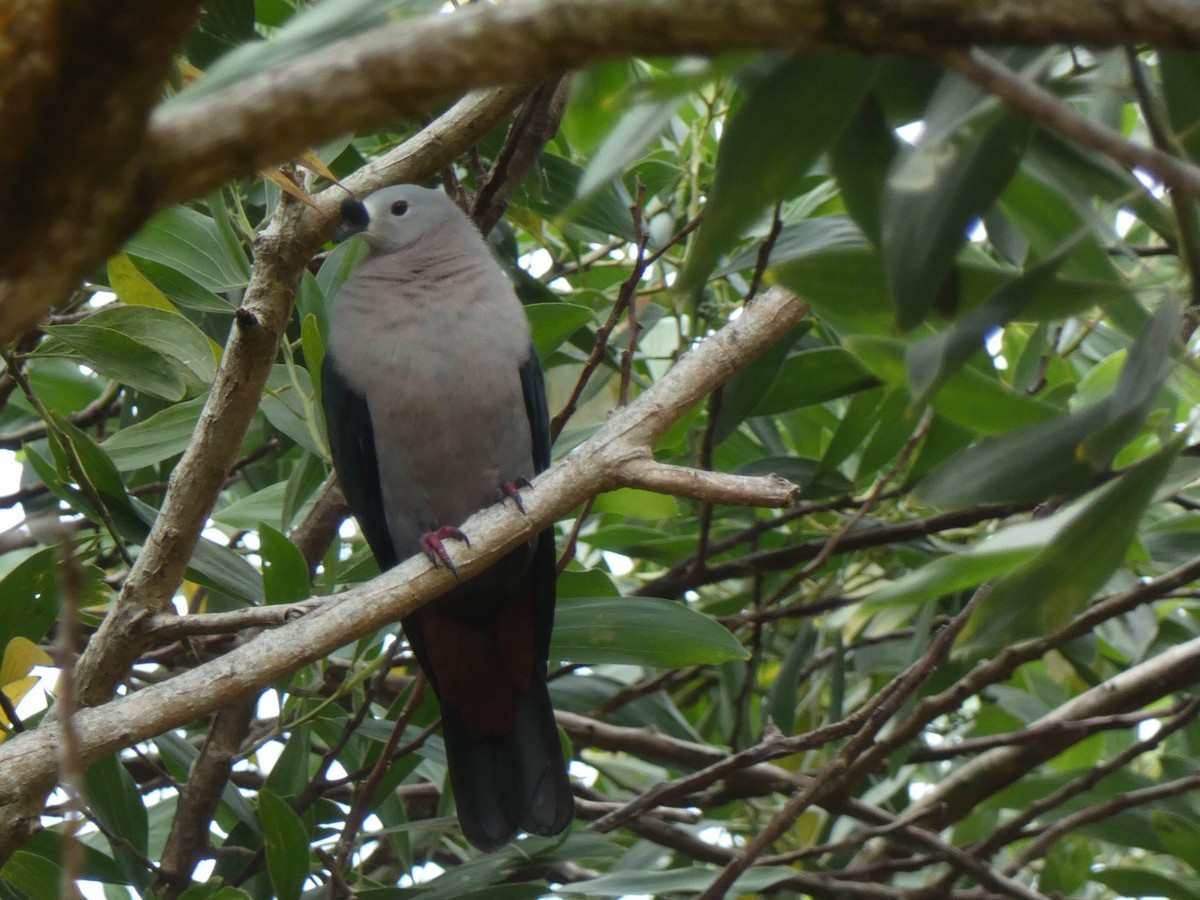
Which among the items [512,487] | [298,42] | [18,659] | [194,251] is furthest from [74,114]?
[512,487]

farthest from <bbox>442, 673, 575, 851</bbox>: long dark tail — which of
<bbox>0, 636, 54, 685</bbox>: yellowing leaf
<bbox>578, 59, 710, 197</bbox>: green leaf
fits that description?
<bbox>578, 59, 710, 197</bbox>: green leaf

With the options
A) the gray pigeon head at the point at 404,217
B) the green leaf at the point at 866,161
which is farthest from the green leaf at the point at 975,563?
the gray pigeon head at the point at 404,217

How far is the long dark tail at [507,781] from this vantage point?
8.56ft

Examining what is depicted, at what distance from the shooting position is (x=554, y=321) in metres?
2.57

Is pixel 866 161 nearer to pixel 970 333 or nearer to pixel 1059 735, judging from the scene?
pixel 970 333

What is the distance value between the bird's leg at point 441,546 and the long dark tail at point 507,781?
1.59ft

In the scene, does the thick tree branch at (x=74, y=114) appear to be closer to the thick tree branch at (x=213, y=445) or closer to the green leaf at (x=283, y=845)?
the thick tree branch at (x=213, y=445)

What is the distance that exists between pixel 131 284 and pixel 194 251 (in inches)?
5.5

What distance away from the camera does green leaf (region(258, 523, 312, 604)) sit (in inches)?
85.0

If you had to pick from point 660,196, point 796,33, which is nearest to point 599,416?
point 660,196

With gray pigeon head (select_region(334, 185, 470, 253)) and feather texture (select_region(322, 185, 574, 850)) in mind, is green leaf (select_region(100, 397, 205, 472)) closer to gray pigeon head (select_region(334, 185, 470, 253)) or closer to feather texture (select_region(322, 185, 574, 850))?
feather texture (select_region(322, 185, 574, 850))

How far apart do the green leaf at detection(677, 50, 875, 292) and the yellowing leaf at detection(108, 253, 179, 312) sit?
62.4 inches

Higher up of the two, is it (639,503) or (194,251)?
(194,251)

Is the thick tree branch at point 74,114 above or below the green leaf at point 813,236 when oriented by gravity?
below
